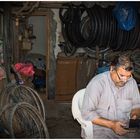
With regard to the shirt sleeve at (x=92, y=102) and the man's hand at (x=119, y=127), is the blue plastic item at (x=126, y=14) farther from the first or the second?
the man's hand at (x=119, y=127)

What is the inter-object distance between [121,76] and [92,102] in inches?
14.5

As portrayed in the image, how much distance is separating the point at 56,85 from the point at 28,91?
2057 mm

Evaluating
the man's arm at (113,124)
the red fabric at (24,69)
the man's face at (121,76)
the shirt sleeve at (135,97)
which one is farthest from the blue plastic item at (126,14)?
the man's arm at (113,124)

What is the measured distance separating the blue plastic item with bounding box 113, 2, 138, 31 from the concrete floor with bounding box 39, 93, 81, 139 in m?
2.11

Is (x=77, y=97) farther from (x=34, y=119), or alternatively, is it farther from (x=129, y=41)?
(x=129, y=41)

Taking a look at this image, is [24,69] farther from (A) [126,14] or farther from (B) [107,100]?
(B) [107,100]

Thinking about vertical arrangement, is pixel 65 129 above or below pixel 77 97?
below

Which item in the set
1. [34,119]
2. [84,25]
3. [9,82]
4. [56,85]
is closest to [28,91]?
[9,82]

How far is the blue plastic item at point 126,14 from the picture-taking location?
7633mm

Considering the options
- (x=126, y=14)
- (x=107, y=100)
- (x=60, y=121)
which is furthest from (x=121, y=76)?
(x=126, y=14)

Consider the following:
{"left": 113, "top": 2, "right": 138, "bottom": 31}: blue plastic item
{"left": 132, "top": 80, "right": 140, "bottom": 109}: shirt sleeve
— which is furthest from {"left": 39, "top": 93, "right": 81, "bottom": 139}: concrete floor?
{"left": 132, "top": 80, "right": 140, "bottom": 109}: shirt sleeve

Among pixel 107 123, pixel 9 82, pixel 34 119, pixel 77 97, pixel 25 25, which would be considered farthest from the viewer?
pixel 25 25

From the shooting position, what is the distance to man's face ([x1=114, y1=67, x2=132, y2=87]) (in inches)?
141

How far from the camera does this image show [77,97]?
4098mm
